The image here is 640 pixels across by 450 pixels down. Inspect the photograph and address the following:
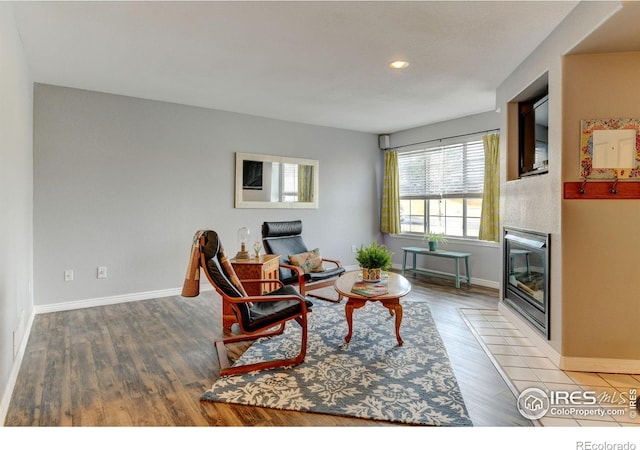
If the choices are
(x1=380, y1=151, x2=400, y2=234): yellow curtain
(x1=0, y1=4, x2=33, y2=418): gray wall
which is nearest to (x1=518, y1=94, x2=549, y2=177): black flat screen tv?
(x1=380, y1=151, x2=400, y2=234): yellow curtain

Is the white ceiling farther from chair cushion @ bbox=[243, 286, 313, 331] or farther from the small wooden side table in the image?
chair cushion @ bbox=[243, 286, 313, 331]

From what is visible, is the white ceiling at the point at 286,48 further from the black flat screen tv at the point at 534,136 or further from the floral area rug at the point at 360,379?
the floral area rug at the point at 360,379

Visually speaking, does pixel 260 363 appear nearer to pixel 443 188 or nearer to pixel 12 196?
pixel 12 196

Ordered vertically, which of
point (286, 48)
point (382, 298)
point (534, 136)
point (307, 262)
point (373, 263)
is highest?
point (286, 48)

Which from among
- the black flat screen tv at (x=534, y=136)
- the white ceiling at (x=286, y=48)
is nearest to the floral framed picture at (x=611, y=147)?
the black flat screen tv at (x=534, y=136)

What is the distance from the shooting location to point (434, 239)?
5.48m

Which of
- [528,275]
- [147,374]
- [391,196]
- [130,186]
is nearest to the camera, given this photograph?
[147,374]

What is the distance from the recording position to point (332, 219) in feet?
20.1

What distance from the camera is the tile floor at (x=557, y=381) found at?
6.45ft

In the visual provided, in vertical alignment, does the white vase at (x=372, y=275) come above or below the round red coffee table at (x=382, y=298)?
above

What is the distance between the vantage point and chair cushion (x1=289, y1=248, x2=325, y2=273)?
416 centimetres

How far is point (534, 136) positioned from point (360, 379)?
263 cm

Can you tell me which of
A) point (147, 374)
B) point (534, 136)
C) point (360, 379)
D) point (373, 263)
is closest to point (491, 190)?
point (534, 136)

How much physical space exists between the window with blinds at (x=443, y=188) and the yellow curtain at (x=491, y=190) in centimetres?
22
